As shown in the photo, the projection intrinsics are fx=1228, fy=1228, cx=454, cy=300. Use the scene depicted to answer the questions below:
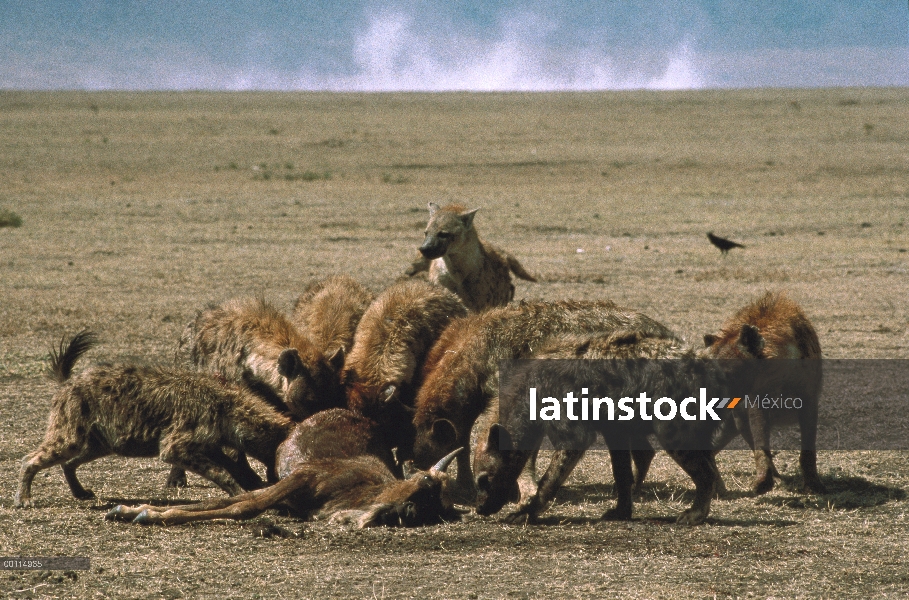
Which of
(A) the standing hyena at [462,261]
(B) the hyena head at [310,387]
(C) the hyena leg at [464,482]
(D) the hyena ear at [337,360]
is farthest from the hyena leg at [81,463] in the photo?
(A) the standing hyena at [462,261]

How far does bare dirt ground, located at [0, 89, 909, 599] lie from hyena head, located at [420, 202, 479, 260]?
2286 millimetres

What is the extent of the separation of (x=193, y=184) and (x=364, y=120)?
2404 centimetres

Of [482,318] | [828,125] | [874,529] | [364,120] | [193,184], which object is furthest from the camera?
[364,120]

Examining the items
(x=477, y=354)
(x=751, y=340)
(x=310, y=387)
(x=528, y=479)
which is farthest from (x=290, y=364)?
(x=751, y=340)

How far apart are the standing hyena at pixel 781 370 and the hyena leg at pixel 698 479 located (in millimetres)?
493

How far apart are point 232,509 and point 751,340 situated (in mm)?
2707

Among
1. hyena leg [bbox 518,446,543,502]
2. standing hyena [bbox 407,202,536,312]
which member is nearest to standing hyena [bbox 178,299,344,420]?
hyena leg [bbox 518,446,543,502]

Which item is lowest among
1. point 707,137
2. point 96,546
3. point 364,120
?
point 96,546

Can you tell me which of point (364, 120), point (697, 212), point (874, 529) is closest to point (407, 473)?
point (874, 529)

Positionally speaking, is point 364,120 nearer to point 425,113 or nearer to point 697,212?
point 425,113

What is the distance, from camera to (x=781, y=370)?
6.52 meters

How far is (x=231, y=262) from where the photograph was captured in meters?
14.9

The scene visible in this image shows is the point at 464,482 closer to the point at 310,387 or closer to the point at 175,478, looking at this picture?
the point at 310,387

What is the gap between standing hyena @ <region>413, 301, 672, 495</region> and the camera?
6.09 meters
